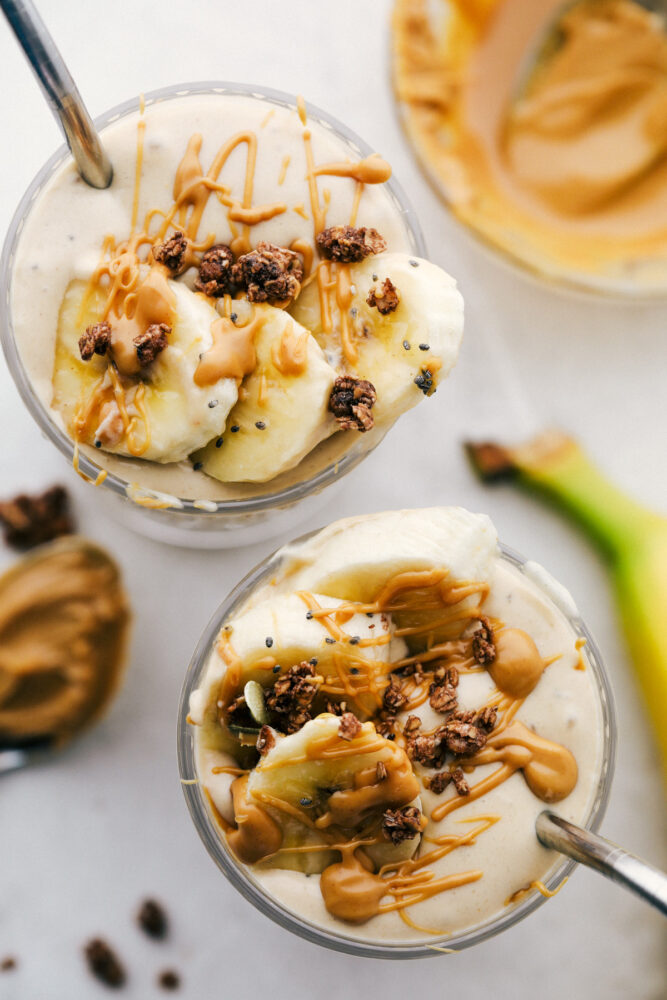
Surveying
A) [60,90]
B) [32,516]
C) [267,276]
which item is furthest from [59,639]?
[60,90]

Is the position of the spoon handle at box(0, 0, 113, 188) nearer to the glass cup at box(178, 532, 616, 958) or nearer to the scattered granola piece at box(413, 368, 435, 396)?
the scattered granola piece at box(413, 368, 435, 396)

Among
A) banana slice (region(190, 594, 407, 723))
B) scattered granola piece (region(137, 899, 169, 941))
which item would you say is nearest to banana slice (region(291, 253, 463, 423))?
banana slice (region(190, 594, 407, 723))

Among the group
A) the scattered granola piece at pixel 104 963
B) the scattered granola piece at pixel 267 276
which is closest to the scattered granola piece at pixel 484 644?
the scattered granola piece at pixel 267 276

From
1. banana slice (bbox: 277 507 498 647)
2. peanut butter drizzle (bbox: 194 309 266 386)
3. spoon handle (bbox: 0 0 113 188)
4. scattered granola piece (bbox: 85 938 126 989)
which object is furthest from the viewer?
scattered granola piece (bbox: 85 938 126 989)

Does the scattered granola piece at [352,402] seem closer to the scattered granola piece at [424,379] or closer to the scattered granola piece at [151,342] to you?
the scattered granola piece at [424,379]

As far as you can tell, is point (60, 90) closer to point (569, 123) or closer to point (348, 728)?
point (348, 728)

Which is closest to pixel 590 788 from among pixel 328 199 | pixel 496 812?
pixel 496 812

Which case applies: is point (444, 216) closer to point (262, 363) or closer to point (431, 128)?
point (431, 128)
